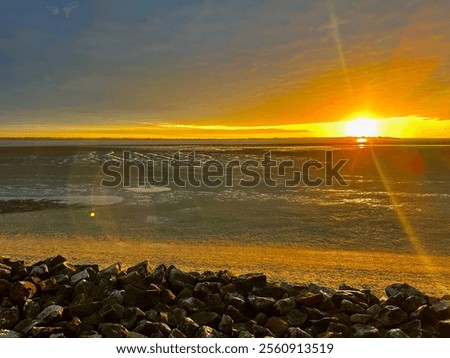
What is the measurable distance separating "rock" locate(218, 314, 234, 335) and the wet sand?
256 centimetres

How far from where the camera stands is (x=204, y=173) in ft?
91.4

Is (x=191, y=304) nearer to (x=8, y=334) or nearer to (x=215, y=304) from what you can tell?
(x=215, y=304)

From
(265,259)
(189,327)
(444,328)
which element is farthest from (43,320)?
(265,259)

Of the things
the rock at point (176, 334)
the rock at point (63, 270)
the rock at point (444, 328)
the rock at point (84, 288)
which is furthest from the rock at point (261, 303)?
the rock at point (63, 270)

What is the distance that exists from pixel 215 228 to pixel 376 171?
62.1 ft

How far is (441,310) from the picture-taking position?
529cm

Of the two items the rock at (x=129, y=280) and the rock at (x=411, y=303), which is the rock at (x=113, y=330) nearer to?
the rock at (x=129, y=280)

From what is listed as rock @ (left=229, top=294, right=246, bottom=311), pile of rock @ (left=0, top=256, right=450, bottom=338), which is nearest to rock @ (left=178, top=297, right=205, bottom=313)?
pile of rock @ (left=0, top=256, right=450, bottom=338)

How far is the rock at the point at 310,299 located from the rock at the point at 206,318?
109 cm

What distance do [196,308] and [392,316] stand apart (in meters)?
2.35

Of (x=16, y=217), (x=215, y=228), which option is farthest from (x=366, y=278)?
(x=16, y=217)

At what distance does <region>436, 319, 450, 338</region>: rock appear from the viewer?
498cm

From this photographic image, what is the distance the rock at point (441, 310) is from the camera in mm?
5254

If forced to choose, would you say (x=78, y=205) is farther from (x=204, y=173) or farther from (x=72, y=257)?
(x=204, y=173)
